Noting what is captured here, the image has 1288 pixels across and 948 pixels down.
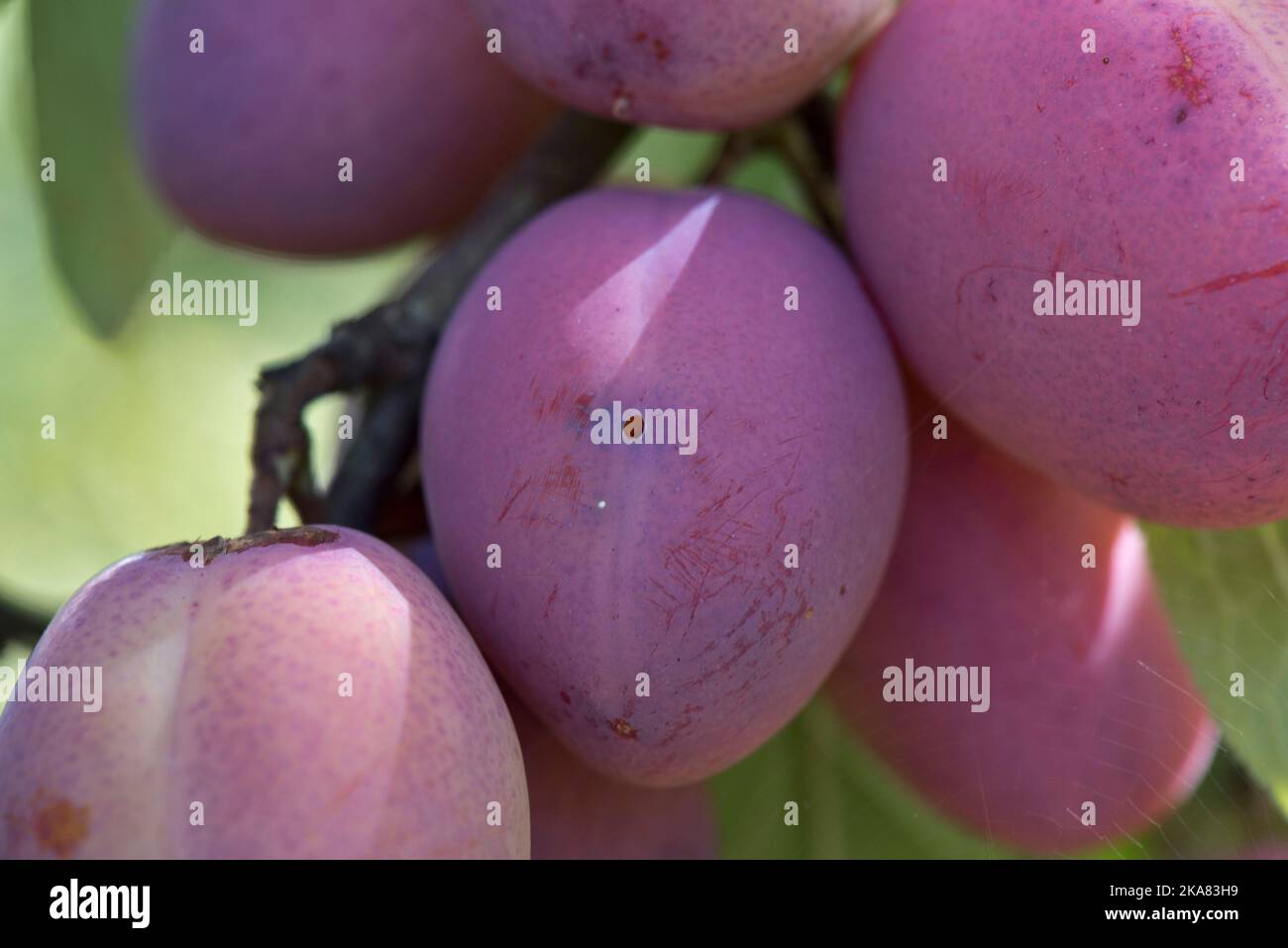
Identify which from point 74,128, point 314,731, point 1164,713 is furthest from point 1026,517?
point 74,128

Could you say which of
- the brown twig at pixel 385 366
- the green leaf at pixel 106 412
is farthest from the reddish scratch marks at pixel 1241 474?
the green leaf at pixel 106 412

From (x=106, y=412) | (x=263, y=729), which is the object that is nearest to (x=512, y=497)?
(x=263, y=729)

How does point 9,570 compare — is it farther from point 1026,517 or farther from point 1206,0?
point 1206,0

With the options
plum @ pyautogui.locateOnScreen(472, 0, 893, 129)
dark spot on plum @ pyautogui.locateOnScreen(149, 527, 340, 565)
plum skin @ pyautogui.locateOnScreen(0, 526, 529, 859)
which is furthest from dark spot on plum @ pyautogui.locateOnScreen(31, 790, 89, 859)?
plum @ pyautogui.locateOnScreen(472, 0, 893, 129)

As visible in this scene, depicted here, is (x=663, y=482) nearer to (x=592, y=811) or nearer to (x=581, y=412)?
(x=581, y=412)
